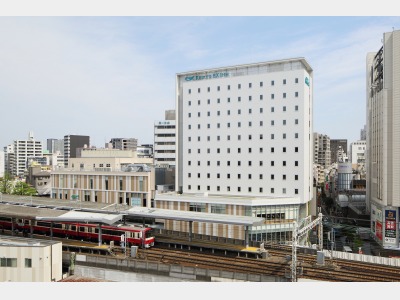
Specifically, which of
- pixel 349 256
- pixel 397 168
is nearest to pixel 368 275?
pixel 349 256

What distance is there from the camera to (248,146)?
45.0m

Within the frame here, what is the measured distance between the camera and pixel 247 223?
30.6 metres

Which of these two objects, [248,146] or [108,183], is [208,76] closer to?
[248,146]

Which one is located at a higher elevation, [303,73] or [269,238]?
[303,73]

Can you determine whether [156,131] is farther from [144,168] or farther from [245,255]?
[245,255]

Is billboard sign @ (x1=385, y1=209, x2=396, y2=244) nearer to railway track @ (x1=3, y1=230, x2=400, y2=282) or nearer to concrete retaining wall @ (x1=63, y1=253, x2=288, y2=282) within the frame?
railway track @ (x1=3, y1=230, x2=400, y2=282)

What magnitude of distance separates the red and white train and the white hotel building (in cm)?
822

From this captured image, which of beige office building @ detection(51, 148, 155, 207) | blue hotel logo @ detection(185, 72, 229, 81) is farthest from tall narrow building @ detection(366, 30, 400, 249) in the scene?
beige office building @ detection(51, 148, 155, 207)

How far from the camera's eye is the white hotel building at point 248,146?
133ft

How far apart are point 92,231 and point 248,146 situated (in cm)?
2213

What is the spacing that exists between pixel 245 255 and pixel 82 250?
1591cm

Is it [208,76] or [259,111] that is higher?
[208,76]

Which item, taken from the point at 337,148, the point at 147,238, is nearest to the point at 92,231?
the point at 147,238

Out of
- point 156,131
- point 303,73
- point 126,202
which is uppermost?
point 303,73
